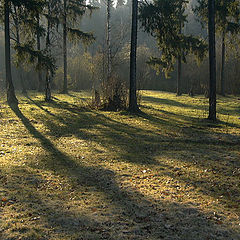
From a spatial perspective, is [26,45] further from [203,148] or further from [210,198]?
[210,198]

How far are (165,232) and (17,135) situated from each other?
7.04 meters

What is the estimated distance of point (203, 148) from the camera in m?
8.27

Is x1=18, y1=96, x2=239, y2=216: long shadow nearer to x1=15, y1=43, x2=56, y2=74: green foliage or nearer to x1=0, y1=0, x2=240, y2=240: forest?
x1=0, y1=0, x2=240, y2=240: forest

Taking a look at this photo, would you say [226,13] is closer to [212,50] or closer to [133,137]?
[212,50]

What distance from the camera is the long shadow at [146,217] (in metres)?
3.87

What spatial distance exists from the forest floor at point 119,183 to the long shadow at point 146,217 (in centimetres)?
1

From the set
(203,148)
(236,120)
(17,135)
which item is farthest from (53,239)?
(236,120)

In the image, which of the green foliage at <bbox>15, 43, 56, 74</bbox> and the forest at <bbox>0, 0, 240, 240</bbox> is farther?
the green foliage at <bbox>15, 43, 56, 74</bbox>

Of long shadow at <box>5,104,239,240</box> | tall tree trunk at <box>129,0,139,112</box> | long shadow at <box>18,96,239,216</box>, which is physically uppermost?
tall tree trunk at <box>129,0,139,112</box>

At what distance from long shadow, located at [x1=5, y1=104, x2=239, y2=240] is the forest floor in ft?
0.04

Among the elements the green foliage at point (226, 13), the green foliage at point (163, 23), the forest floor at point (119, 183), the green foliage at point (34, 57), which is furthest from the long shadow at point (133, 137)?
the green foliage at point (226, 13)

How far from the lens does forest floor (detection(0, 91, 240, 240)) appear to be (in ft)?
13.2

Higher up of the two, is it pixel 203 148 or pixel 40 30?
pixel 40 30

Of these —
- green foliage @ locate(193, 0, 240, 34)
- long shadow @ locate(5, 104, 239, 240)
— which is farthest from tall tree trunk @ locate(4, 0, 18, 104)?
long shadow @ locate(5, 104, 239, 240)
